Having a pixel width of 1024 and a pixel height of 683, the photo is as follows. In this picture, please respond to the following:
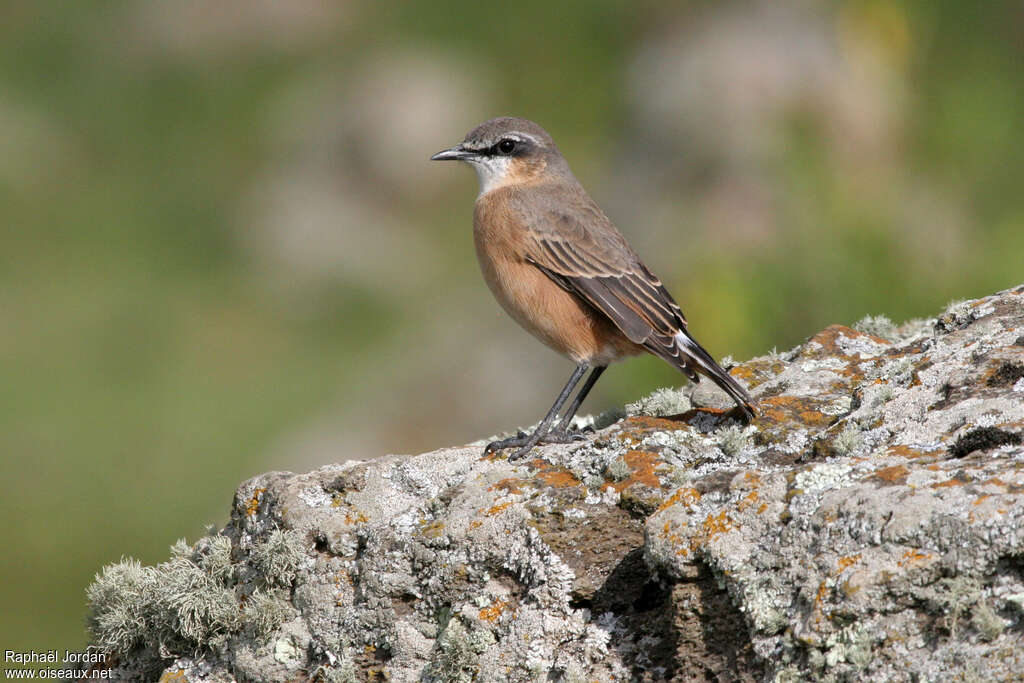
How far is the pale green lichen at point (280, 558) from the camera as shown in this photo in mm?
5074

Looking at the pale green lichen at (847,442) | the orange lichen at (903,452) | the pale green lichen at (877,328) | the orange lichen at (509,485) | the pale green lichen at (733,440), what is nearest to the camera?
the orange lichen at (903,452)

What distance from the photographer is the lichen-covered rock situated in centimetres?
372

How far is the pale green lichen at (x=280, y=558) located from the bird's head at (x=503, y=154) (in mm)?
3668

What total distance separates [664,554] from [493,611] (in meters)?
0.86

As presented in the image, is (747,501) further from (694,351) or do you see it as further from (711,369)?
(694,351)

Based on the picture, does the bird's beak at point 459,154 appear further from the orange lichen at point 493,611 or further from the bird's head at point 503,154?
the orange lichen at point 493,611

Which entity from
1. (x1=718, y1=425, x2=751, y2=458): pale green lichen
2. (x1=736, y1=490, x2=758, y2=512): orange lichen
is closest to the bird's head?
(x1=718, y1=425, x2=751, y2=458): pale green lichen

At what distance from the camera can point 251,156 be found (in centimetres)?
2245

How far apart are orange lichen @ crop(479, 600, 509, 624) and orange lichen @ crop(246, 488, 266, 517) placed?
4.77 ft

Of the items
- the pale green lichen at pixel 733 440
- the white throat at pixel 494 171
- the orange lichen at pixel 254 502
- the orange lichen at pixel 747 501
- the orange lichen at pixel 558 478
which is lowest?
the orange lichen at pixel 747 501

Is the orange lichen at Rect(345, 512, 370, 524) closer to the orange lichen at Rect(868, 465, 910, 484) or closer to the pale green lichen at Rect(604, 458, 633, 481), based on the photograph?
the pale green lichen at Rect(604, 458, 633, 481)

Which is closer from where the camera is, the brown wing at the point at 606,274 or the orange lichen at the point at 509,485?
the orange lichen at the point at 509,485

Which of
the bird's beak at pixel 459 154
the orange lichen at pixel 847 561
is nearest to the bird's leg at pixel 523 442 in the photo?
the orange lichen at pixel 847 561

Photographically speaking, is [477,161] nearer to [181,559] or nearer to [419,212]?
[181,559]
